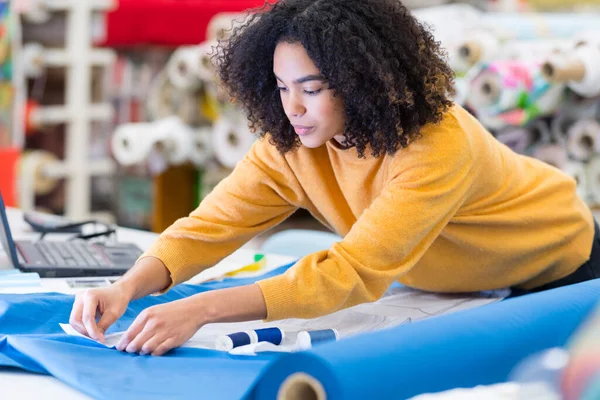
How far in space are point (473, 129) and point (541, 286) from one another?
1.10 ft

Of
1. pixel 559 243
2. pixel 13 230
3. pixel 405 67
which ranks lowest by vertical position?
pixel 13 230

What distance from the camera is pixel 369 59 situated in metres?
1.05

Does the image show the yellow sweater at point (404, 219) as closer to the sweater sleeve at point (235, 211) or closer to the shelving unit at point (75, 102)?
the sweater sleeve at point (235, 211)

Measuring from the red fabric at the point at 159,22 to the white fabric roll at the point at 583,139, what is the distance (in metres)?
1.19

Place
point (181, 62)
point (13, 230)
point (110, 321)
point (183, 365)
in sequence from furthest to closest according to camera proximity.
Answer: point (181, 62) < point (13, 230) < point (110, 321) < point (183, 365)

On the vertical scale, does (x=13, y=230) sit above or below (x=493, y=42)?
below

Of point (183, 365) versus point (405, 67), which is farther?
point (405, 67)

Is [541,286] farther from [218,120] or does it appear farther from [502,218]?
[218,120]

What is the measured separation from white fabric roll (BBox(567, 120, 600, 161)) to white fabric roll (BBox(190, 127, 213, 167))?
107 centimetres

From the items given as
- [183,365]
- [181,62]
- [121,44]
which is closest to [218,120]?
[181,62]

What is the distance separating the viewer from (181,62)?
2605 mm

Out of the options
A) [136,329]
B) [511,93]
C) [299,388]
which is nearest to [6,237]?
[136,329]

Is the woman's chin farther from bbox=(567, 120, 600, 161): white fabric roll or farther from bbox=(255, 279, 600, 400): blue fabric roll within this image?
bbox=(567, 120, 600, 161): white fabric roll

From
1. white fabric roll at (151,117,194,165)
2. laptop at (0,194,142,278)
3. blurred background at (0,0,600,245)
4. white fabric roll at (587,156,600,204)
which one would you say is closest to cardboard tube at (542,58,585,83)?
blurred background at (0,0,600,245)
